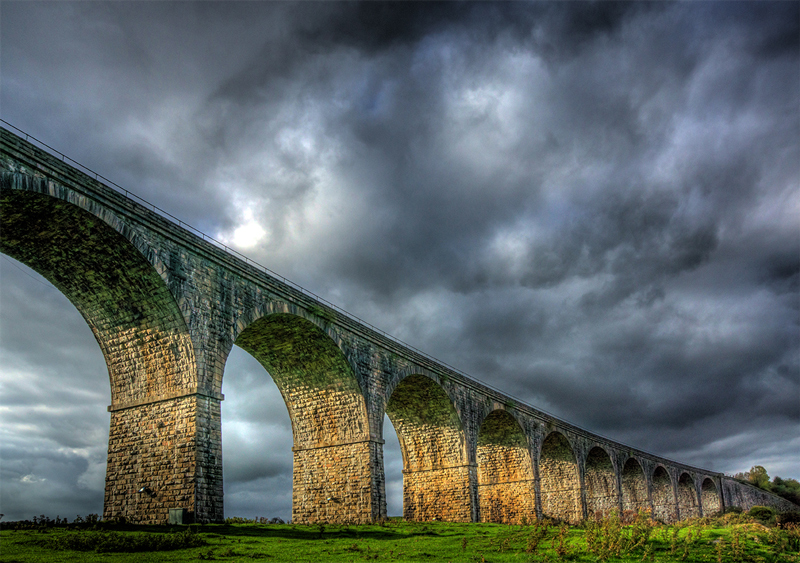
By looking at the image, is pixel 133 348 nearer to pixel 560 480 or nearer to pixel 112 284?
pixel 112 284

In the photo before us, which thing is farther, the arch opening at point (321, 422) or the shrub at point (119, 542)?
the arch opening at point (321, 422)

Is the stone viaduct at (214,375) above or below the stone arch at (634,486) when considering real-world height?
above

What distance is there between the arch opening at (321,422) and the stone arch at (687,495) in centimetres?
6201

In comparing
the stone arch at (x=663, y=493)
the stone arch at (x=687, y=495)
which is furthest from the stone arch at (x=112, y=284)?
the stone arch at (x=687, y=495)

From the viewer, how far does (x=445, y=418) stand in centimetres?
3638

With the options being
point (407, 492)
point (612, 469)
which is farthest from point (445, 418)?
point (612, 469)

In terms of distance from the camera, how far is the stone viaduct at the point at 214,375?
18.6m

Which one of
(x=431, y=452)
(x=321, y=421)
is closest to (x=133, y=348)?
(x=321, y=421)

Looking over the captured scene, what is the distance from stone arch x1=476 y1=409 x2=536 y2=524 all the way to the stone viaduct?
0.11m

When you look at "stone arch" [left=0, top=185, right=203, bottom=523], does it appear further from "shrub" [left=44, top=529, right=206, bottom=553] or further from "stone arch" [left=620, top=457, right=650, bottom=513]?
"stone arch" [left=620, top=457, right=650, bottom=513]

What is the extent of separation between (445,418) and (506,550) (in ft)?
60.6

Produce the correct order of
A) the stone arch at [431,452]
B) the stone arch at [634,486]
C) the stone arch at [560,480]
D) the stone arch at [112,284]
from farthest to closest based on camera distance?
the stone arch at [634,486] < the stone arch at [560,480] < the stone arch at [431,452] < the stone arch at [112,284]

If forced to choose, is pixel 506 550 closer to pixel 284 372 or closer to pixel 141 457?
pixel 141 457

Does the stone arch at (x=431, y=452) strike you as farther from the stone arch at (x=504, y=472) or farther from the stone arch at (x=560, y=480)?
the stone arch at (x=560, y=480)
